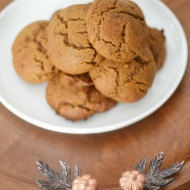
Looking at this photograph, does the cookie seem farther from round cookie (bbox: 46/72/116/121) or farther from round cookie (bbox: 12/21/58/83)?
round cookie (bbox: 12/21/58/83)

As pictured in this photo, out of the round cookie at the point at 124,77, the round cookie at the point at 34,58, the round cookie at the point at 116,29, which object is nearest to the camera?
the round cookie at the point at 116,29

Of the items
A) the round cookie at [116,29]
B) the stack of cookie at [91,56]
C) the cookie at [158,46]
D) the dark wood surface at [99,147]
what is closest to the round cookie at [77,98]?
the stack of cookie at [91,56]

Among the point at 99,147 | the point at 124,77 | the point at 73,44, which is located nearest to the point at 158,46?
the point at 124,77

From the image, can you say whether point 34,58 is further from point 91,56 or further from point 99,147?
point 99,147

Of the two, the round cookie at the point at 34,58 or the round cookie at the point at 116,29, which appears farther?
the round cookie at the point at 34,58

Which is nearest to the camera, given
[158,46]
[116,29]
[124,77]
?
[116,29]

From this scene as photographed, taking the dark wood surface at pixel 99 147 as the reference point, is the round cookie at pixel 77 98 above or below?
above

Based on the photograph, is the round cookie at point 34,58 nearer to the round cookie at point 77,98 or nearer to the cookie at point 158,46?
the round cookie at point 77,98
